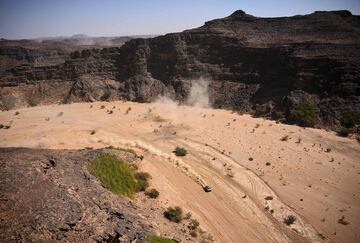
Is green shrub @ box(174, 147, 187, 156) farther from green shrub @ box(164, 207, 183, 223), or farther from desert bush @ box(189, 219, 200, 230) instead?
desert bush @ box(189, 219, 200, 230)

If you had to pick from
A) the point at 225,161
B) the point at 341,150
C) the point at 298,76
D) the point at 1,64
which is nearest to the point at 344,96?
the point at 298,76

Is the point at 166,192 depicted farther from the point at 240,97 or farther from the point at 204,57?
the point at 204,57

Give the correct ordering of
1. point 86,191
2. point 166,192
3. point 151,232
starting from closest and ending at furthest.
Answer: point 151,232, point 86,191, point 166,192

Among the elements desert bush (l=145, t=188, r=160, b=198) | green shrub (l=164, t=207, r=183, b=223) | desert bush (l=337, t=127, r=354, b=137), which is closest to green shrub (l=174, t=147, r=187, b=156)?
desert bush (l=145, t=188, r=160, b=198)

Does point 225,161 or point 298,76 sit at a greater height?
point 298,76

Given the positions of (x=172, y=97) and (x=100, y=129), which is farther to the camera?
(x=172, y=97)
